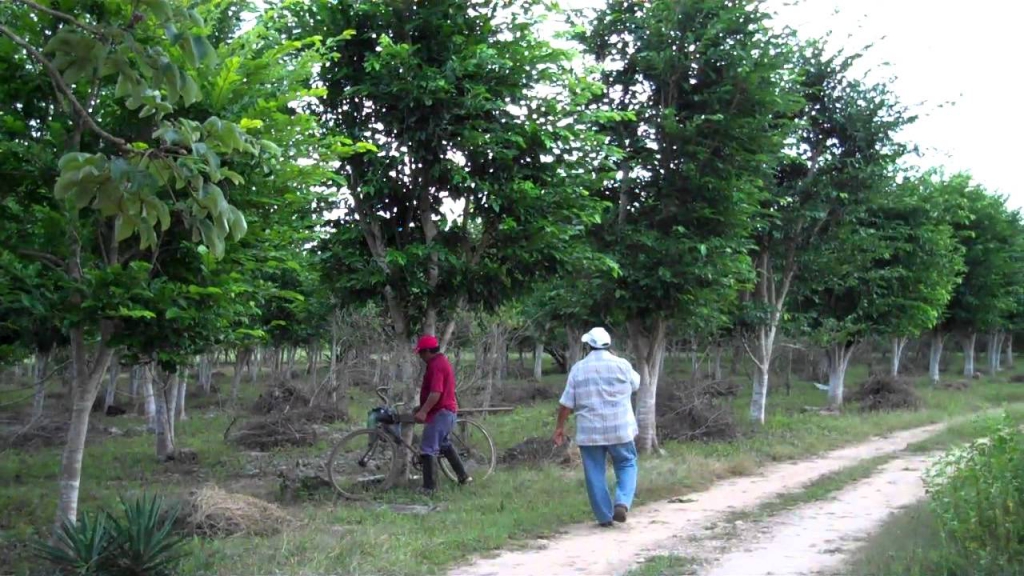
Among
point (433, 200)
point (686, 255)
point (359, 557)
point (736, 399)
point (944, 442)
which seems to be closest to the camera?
point (359, 557)

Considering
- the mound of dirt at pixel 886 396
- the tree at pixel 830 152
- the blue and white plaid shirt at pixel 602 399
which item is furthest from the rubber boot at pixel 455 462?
the mound of dirt at pixel 886 396

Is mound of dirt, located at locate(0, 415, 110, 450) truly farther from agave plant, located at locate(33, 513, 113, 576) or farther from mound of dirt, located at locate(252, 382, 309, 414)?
agave plant, located at locate(33, 513, 113, 576)

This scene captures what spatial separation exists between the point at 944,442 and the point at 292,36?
13779mm

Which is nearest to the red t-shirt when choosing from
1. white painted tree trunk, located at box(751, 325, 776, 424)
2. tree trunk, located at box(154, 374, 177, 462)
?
tree trunk, located at box(154, 374, 177, 462)

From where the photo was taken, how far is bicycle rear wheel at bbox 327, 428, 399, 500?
1108 cm

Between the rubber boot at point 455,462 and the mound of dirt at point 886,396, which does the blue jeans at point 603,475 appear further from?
the mound of dirt at point 886,396

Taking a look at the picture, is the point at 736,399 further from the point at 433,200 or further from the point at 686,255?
the point at 433,200

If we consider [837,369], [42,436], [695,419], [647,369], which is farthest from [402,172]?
[837,369]

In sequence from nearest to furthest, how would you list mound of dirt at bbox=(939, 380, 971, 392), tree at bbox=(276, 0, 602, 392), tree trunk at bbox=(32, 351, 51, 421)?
1. tree at bbox=(276, 0, 602, 392)
2. tree trunk at bbox=(32, 351, 51, 421)
3. mound of dirt at bbox=(939, 380, 971, 392)

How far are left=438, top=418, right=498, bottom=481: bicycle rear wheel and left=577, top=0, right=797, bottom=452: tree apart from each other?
119 inches

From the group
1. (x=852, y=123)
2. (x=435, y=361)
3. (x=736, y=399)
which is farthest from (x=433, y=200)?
(x=736, y=399)

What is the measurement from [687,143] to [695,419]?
6518mm

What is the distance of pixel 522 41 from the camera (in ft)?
35.5

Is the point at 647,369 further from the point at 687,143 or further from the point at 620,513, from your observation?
the point at 620,513
